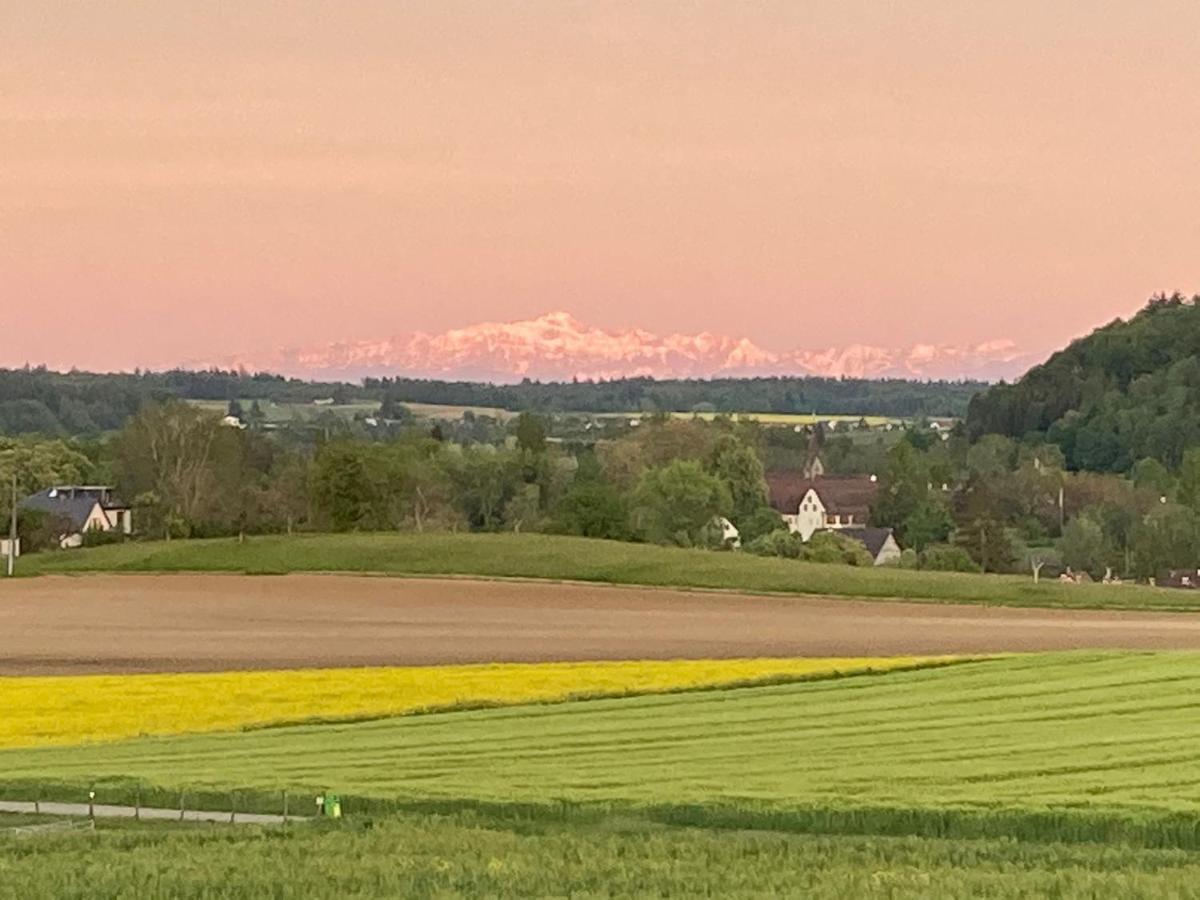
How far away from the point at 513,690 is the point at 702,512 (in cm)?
7535

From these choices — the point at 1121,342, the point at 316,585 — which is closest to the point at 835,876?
the point at 316,585

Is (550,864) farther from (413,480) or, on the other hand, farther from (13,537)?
(413,480)

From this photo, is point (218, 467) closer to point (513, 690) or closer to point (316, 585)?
point (316, 585)

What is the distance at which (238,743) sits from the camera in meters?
39.7

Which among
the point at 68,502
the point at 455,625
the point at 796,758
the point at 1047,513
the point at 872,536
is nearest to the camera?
the point at 796,758

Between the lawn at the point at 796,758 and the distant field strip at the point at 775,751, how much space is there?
63 millimetres

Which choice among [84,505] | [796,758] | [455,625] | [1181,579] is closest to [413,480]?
[84,505]

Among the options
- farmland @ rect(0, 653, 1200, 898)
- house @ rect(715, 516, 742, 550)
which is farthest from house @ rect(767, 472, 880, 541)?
farmland @ rect(0, 653, 1200, 898)

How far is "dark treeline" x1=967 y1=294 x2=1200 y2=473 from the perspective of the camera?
180 meters

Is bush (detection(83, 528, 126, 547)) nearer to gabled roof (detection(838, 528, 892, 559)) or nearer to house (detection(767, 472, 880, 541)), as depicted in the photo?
gabled roof (detection(838, 528, 892, 559))

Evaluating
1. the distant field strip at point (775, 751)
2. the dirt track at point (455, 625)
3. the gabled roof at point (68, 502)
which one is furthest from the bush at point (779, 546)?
the distant field strip at point (775, 751)

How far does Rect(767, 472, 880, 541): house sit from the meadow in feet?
440

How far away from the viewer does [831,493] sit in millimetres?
171250

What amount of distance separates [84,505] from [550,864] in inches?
4703
